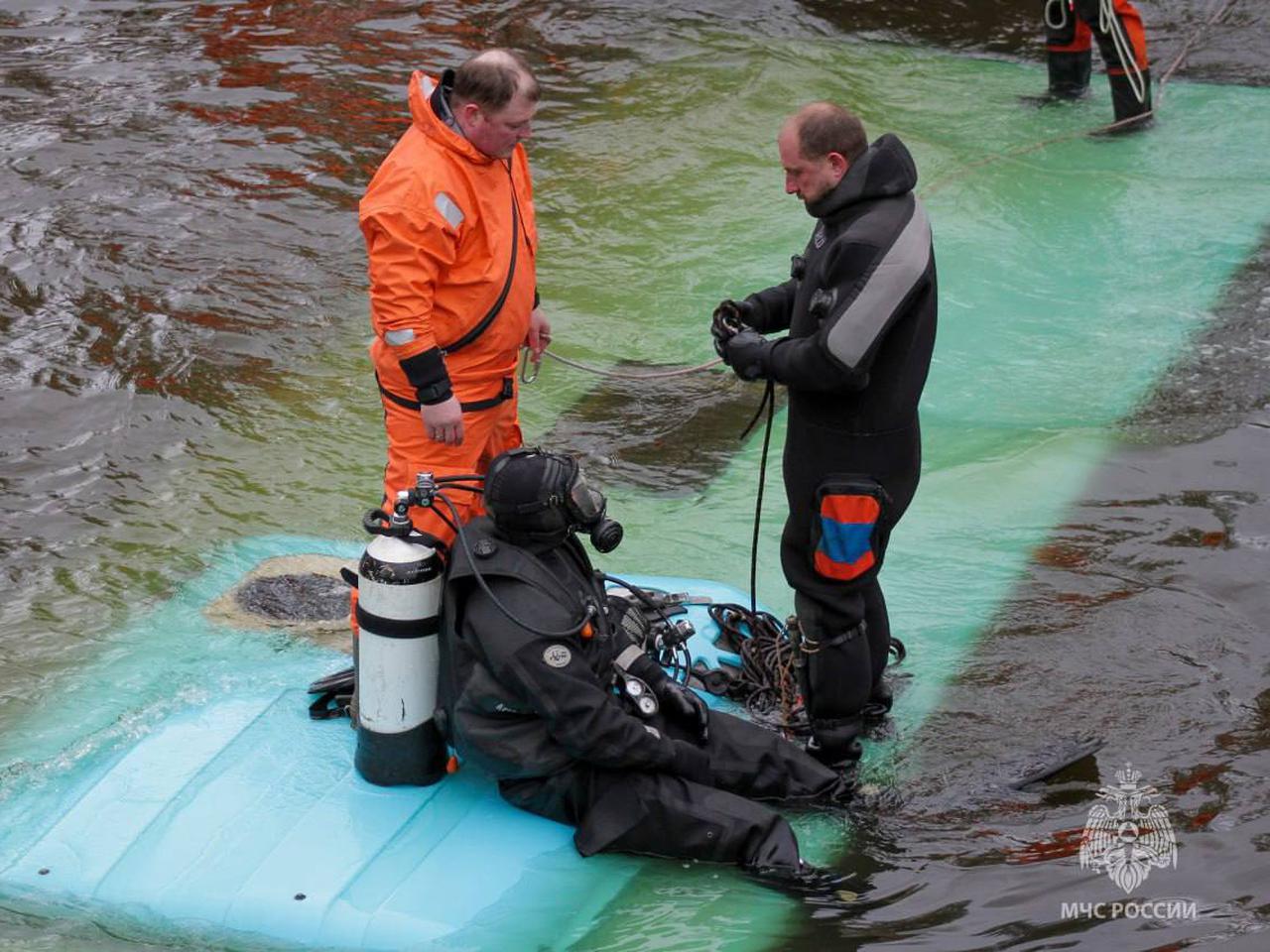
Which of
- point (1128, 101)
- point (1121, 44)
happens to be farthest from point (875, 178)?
point (1128, 101)

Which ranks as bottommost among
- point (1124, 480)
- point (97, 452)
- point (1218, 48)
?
point (97, 452)

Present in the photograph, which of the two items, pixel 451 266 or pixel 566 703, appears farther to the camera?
pixel 451 266

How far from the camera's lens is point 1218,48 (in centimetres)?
1113

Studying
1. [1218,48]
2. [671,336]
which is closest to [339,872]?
[671,336]

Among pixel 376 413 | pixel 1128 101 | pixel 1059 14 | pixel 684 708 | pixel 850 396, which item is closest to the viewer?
pixel 850 396

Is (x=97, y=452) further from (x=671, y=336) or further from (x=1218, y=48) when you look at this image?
(x=1218, y=48)

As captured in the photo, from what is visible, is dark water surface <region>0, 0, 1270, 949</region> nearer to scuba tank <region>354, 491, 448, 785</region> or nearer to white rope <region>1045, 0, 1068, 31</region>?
scuba tank <region>354, 491, 448, 785</region>

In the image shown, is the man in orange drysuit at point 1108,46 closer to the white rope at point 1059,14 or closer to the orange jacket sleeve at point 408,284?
the white rope at point 1059,14

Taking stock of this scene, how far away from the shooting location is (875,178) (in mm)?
3729

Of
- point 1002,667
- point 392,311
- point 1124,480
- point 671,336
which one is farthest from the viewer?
point 671,336

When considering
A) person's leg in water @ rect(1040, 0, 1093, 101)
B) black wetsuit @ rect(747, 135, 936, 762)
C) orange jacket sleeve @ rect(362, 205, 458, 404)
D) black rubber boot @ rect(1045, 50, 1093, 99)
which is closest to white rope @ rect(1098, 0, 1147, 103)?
person's leg in water @ rect(1040, 0, 1093, 101)

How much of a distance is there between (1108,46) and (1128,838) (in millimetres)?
6874

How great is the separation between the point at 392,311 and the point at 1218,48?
9.25 metres

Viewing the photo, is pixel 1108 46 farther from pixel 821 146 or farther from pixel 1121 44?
pixel 821 146
